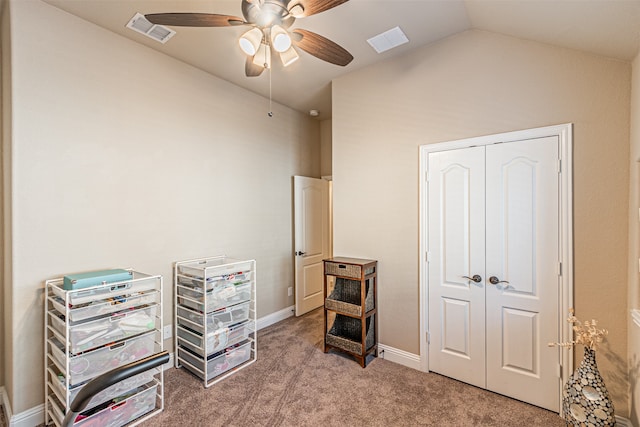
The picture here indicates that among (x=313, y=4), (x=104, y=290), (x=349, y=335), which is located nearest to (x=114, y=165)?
(x=104, y=290)

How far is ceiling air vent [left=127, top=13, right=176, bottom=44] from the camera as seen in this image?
7.51ft

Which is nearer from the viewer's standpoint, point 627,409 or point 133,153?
point 627,409

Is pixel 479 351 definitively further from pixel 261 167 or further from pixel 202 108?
pixel 202 108

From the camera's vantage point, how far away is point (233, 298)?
2.74 metres

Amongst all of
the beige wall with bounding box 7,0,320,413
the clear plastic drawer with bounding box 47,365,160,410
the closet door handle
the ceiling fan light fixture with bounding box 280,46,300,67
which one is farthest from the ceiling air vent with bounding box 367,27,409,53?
the clear plastic drawer with bounding box 47,365,160,410

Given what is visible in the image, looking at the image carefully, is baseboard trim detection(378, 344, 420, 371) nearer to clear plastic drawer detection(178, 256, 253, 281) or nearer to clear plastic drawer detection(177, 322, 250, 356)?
clear plastic drawer detection(177, 322, 250, 356)

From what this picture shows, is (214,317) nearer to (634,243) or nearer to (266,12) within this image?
(266,12)

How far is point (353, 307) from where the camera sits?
2.83m

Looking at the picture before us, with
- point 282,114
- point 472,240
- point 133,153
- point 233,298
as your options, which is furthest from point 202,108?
point 472,240

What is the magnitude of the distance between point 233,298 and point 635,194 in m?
3.02

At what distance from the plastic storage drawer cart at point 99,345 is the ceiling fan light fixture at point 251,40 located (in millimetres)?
1753

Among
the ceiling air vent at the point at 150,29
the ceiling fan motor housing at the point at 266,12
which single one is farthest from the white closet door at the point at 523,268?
the ceiling air vent at the point at 150,29

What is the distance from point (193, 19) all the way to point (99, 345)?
83.5 inches

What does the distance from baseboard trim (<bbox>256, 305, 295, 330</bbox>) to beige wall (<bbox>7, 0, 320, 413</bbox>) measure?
0.11 m
